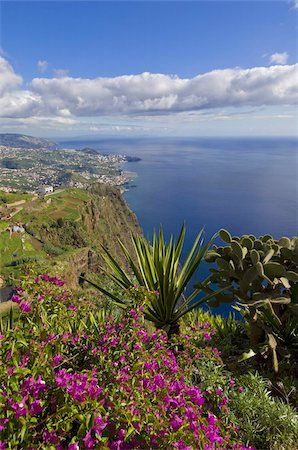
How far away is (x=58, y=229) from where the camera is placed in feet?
182

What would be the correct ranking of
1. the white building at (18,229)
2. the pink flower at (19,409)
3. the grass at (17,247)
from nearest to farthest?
the pink flower at (19,409) → the grass at (17,247) → the white building at (18,229)

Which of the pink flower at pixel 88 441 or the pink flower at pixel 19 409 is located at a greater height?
the pink flower at pixel 19 409

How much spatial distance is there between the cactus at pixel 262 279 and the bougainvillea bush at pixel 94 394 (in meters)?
1.79

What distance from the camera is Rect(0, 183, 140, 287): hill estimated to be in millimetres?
43494

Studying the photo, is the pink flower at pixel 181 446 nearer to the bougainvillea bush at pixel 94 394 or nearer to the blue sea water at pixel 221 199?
the bougainvillea bush at pixel 94 394

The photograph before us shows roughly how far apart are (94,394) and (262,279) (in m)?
2.82

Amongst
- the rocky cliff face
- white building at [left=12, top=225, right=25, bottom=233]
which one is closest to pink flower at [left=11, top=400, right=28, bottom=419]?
the rocky cliff face

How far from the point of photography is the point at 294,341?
4434 millimetres

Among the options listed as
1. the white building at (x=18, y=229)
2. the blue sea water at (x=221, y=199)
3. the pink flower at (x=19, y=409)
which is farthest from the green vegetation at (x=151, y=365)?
the blue sea water at (x=221, y=199)

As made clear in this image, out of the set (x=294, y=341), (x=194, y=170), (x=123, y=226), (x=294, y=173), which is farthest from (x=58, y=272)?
(x=194, y=170)

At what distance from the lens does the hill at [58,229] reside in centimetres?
4349

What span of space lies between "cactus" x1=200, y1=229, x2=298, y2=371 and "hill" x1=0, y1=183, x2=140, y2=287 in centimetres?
2825

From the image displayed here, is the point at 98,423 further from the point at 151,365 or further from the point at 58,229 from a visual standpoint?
the point at 58,229

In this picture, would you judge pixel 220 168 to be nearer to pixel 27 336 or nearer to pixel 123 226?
pixel 123 226
